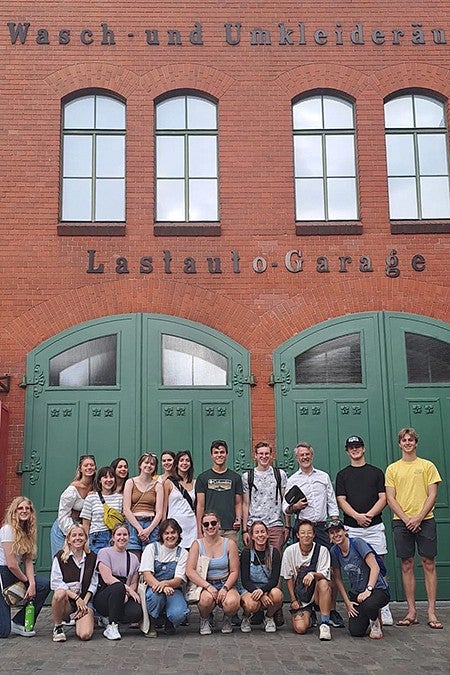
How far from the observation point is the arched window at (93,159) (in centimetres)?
1156

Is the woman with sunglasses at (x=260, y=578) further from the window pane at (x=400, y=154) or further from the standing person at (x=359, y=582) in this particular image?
the window pane at (x=400, y=154)

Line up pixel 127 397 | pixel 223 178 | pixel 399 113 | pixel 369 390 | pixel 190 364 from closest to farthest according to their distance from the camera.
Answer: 1. pixel 127 397
2. pixel 369 390
3. pixel 190 364
4. pixel 223 178
5. pixel 399 113

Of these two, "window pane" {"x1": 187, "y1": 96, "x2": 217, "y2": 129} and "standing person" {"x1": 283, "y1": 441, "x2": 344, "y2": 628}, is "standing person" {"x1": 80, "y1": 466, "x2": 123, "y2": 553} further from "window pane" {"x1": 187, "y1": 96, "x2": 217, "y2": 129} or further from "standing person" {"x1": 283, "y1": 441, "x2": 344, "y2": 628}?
"window pane" {"x1": 187, "y1": 96, "x2": 217, "y2": 129}

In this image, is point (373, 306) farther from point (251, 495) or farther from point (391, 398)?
point (251, 495)

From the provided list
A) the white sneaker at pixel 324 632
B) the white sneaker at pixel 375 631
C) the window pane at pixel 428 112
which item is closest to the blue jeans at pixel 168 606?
the white sneaker at pixel 324 632

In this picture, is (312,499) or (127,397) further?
(127,397)

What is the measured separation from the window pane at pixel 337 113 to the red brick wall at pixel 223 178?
0.67 ft

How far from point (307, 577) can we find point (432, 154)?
22.6 feet

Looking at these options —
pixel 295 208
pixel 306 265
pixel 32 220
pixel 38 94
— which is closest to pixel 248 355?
pixel 306 265

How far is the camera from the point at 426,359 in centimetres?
1105

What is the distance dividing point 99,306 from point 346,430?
382 cm

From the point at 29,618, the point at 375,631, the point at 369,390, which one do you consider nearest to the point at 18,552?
the point at 29,618

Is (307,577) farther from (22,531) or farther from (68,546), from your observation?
(22,531)

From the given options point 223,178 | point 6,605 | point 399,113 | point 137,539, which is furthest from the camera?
point 399,113
